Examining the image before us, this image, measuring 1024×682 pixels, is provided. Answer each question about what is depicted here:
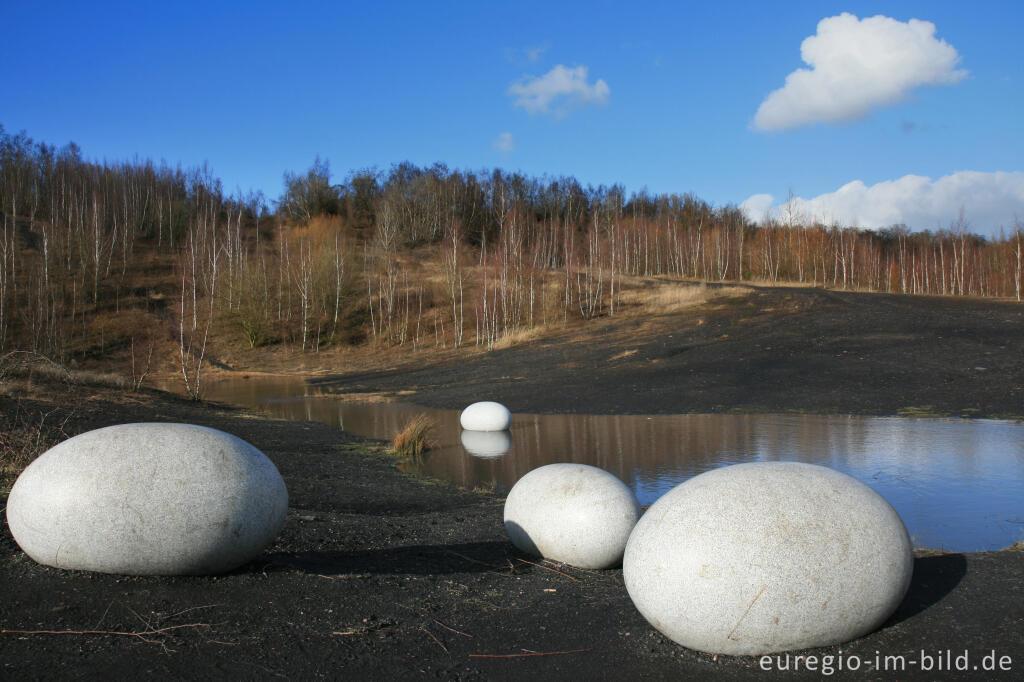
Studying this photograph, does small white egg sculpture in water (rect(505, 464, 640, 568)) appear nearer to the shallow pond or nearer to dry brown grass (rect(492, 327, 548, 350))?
the shallow pond

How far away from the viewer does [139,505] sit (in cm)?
613

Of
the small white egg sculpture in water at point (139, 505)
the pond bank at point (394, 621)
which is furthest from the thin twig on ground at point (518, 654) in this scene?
the small white egg sculpture in water at point (139, 505)

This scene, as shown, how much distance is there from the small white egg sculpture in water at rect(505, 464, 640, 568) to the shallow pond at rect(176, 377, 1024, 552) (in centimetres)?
420

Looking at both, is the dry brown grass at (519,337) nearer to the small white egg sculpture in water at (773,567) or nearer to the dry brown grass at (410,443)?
the dry brown grass at (410,443)

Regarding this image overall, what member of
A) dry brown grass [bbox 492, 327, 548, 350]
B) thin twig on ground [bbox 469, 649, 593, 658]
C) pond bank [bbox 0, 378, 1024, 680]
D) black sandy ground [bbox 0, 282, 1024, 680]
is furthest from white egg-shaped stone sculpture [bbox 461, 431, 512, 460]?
dry brown grass [bbox 492, 327, 548, 350]

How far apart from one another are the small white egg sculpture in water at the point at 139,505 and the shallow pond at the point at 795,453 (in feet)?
25.6

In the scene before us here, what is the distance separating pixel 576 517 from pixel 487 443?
12499 mm

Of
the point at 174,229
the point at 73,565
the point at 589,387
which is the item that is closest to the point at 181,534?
the point at 73,565

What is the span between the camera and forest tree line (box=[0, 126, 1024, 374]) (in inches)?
2394

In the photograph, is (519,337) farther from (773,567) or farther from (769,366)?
(773,567)

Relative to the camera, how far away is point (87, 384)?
24719 millimetres

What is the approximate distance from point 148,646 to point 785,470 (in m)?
5.10

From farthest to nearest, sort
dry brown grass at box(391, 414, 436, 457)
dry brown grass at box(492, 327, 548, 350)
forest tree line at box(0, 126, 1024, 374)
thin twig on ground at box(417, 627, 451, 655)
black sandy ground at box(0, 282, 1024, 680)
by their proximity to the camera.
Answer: forest tree line at box(0, 126, 1024, 374)
dry brown grass at box(492, 327, 548, 350)
dry brown grass at box(391, 414, 436, 457)
thin twig on ground at box(417, 627, 451, 655)
black sandy ground at box(0, 282, 1024, 680)

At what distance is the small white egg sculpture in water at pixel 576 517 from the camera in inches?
323
